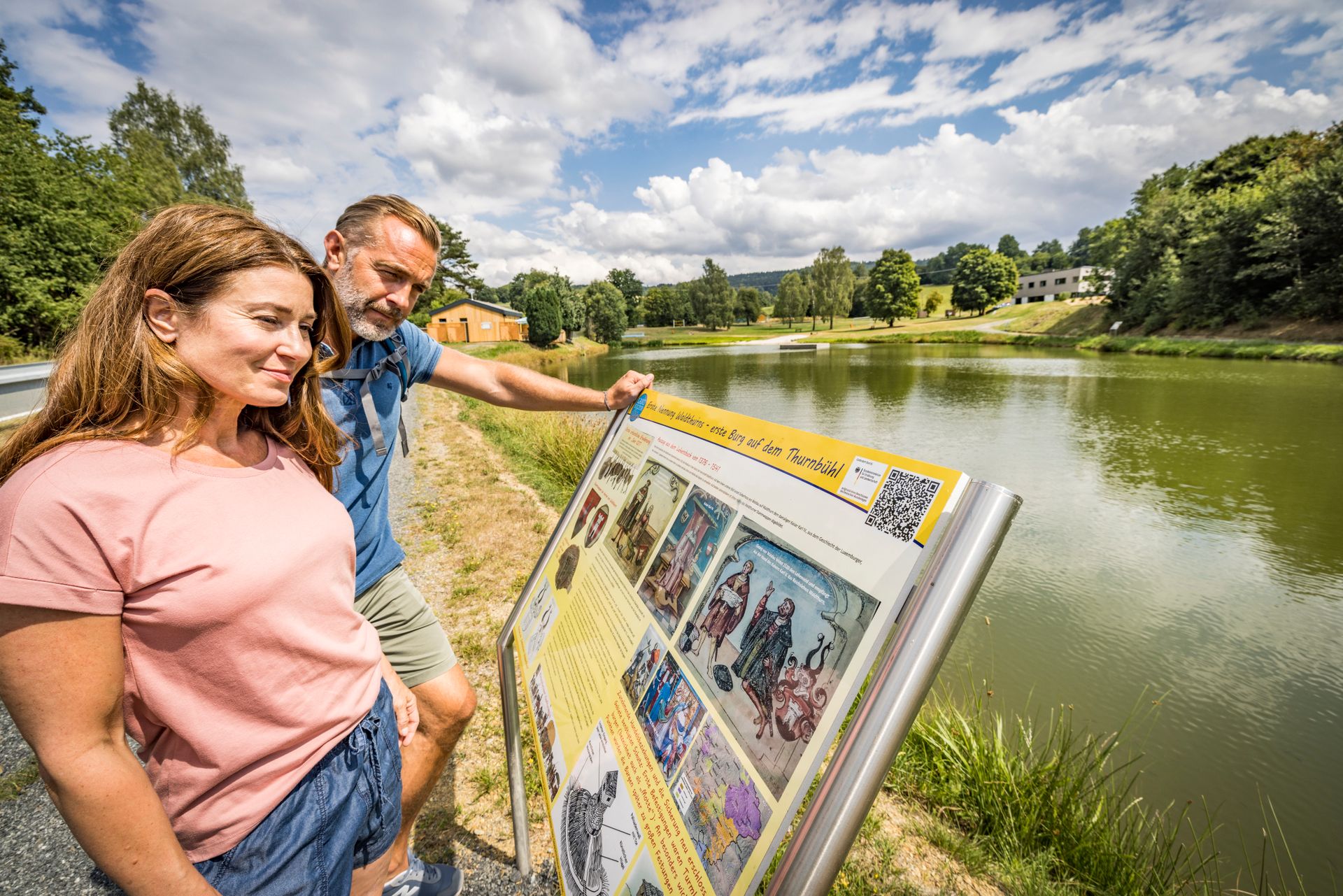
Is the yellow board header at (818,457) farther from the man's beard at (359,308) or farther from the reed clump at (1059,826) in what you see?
the reed clump at (1059,826)

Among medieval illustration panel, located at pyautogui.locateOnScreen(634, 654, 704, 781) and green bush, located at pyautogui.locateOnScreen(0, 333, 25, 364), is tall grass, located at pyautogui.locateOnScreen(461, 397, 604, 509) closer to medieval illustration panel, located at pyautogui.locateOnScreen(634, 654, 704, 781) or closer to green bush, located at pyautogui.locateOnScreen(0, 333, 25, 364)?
medieval illustration panel, located at pyautogui.locateOnScreen(634, 654, 704, 781)

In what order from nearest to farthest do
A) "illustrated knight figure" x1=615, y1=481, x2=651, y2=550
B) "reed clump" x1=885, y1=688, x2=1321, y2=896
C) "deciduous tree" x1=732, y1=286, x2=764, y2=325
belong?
"illustrated knight figure" x1=615, y1=481, x2=651, y2=550 → "reed clump" x1=885, y1=688, x2=1321, y2=896 → "deciduous tree" x1=732, y1=286, x2=764, y2=325

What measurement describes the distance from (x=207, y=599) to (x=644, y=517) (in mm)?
966

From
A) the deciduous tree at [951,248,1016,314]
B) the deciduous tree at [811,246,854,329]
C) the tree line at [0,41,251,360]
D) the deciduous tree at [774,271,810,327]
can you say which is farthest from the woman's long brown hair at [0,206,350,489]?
the deciduous tree at [774,271,810,327]

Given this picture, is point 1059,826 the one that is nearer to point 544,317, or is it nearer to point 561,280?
point 544,317

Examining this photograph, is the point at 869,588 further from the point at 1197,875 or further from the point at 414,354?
the point at 1197,875

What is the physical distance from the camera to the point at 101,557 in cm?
85

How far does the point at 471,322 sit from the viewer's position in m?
46.1

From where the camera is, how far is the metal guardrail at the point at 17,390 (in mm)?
8117

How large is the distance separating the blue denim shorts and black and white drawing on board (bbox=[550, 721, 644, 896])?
45cm

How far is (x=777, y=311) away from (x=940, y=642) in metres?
81.5

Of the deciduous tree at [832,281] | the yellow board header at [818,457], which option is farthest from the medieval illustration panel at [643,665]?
the deciduous tree at [832,281]

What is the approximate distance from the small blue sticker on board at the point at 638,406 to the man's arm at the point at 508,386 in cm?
26

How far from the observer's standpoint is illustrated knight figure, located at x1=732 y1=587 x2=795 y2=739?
3.07 feet
